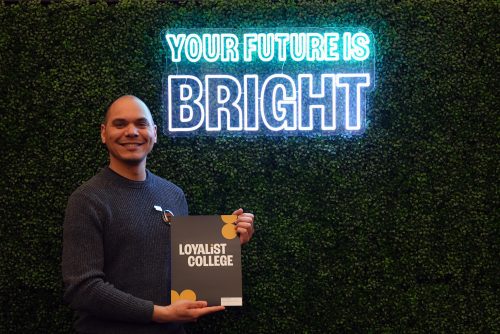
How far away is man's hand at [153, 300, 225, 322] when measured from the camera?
2232 mm

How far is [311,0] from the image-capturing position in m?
3.47

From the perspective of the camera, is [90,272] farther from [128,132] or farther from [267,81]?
Answer: [267,81]

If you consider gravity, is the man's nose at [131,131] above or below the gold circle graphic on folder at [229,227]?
above

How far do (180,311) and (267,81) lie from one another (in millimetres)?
1661

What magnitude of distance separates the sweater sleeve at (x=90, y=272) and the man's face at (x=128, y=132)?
0.84ft

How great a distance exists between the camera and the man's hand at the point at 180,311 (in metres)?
2.23

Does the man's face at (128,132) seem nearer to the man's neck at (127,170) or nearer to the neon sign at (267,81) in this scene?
the man's neck at (127,170)

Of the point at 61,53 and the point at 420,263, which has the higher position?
the point at 61,53

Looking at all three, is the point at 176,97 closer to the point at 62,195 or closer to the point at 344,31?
the point at 62,195

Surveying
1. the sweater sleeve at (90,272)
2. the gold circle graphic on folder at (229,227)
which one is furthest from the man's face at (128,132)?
the gold circle graphic on folder at (229,227)

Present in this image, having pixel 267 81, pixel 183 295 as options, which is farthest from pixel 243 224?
pixel 267 81

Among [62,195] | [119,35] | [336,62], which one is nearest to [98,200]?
[62,195]

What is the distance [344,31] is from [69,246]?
2.16 meters

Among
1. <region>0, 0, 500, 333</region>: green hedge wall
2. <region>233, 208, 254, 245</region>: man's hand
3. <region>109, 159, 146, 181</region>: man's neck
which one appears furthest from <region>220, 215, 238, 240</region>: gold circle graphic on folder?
<region>0, 0, 500, 333</region>: green hedge wall
